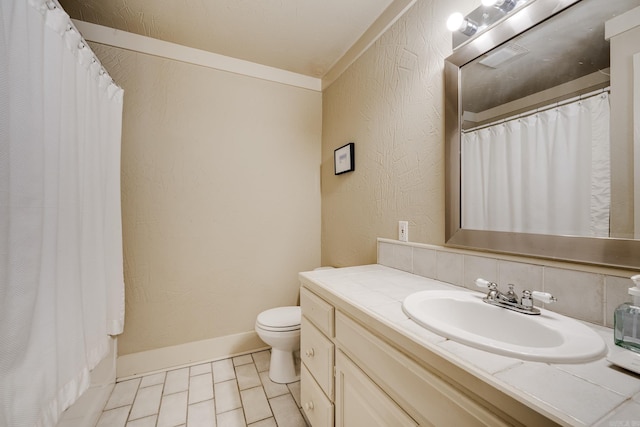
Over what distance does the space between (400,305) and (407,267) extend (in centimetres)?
54

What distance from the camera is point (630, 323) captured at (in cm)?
57

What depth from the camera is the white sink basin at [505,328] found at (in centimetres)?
55

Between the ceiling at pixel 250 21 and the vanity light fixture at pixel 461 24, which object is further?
the ceiling at pixel 250 21

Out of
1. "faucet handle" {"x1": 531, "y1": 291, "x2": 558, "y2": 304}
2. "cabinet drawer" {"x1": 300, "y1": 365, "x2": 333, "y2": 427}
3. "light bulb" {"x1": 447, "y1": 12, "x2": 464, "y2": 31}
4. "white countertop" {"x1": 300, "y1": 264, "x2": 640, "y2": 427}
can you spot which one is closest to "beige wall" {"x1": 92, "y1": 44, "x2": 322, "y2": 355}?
"cabinet drawer" {"x1": 300, "y1": 365, "x2": 333, "y2": 427}

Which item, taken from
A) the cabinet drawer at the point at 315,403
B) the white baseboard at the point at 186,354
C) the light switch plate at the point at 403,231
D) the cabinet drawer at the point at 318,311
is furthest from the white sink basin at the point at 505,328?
the white baseboard at the point at 186,354

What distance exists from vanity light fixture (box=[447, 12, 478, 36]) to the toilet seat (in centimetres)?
180

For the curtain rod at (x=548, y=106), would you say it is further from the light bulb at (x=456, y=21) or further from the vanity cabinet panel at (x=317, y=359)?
the vanity cabinet panel at (x=317, y=359)

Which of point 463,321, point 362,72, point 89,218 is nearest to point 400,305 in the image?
point 463,321

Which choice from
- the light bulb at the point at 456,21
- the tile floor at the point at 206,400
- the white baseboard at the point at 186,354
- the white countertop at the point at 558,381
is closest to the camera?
the white countertop at the point at 558,381

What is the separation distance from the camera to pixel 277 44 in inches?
75.1

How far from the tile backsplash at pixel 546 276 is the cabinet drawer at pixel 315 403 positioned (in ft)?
2.40

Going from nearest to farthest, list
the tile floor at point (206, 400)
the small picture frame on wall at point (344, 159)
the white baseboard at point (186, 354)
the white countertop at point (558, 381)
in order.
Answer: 1. the white countertop at point (558, 381)
2. the tile floor at point (206, 400)
3. the white baseboard at point (186, 354)
4. the small picture frame on wall at point (344, 159)

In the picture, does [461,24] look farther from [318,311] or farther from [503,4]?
[318,311]

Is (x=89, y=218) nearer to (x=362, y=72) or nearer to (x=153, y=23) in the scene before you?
(x=153, y=23)
